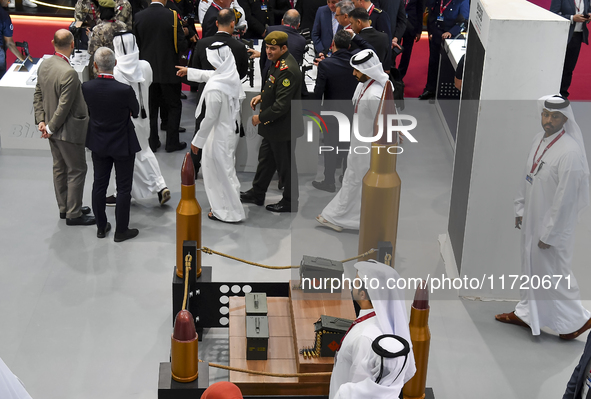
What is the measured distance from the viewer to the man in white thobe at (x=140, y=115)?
6.48m

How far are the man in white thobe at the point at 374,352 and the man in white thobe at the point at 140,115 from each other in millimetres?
3880

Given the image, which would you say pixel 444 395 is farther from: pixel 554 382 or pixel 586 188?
pixel 586 188

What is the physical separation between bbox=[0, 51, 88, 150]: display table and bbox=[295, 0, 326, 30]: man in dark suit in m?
2.92

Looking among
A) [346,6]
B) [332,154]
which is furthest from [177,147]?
[346,6]

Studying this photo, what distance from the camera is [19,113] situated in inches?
310

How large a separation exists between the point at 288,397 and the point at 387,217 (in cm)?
110

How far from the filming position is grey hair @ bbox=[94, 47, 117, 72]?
18.5ft

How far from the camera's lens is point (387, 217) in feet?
13.3

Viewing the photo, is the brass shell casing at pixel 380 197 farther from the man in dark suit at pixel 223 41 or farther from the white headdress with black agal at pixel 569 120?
the man in dark suit at pixel 223 41

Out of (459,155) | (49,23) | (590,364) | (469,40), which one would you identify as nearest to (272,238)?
(459,155)

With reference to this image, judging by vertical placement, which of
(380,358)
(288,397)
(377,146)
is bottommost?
(288,397)

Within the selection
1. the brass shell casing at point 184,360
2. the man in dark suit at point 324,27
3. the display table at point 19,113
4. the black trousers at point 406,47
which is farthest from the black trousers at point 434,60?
the brass shell casing at point 184,360

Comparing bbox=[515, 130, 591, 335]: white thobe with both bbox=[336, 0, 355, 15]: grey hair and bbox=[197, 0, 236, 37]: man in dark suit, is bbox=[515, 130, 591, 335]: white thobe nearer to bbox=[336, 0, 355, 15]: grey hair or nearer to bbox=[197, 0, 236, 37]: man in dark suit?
bbox=[336, 0, 355, 15]: grey hair

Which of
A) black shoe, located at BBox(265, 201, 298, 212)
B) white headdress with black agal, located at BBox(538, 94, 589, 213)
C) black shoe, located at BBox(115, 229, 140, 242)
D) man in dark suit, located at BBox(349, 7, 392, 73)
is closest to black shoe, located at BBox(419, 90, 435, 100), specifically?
man in dark suit, located at BBox(349, 7, 392, 73)
